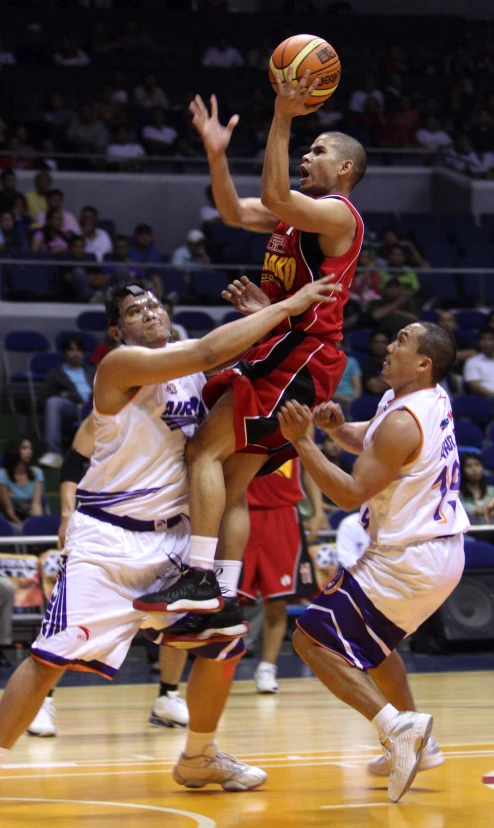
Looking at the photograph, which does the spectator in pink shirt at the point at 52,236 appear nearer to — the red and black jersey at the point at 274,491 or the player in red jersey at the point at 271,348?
the red and black jersey at the point at 274,491

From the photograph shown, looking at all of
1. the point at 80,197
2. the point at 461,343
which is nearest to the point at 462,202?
the point at 461,343

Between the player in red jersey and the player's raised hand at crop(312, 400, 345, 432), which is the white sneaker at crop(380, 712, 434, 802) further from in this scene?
the player's raised hand at crop(312, 400, 345, 432)

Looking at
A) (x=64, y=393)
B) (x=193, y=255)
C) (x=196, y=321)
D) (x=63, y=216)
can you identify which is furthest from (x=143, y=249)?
(x=64, y=393)

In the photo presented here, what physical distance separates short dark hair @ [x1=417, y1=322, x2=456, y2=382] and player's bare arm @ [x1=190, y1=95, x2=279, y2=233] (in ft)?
2.61

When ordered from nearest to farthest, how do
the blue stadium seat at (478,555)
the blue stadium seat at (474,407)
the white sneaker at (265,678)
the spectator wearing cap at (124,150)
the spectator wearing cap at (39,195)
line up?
the white sneaker at (265,678) → the blue stadium seat at (478,555) → the blue stadium seat at (474,407) → the spectator wearing cap at (39,195) → the spectator wearing cap at (124,150)

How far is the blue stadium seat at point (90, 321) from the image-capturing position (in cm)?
1227

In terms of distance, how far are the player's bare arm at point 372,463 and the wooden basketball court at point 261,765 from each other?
3.74 ft

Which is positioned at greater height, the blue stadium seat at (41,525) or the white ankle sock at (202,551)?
the white ankle sock at (202,551)

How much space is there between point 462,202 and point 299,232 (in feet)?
40.5

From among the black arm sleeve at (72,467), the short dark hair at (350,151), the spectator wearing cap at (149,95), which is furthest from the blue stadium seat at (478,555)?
the spectator wearing cap at (149,95)

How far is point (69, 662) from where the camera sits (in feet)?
14.4

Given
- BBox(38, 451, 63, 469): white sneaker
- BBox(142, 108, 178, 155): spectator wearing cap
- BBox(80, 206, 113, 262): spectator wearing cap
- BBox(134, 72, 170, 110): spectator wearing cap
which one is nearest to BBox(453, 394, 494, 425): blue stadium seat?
BBox(38, 451, 63, 469): white sneaker

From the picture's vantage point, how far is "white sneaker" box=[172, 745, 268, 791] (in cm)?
481

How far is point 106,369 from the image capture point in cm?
455
